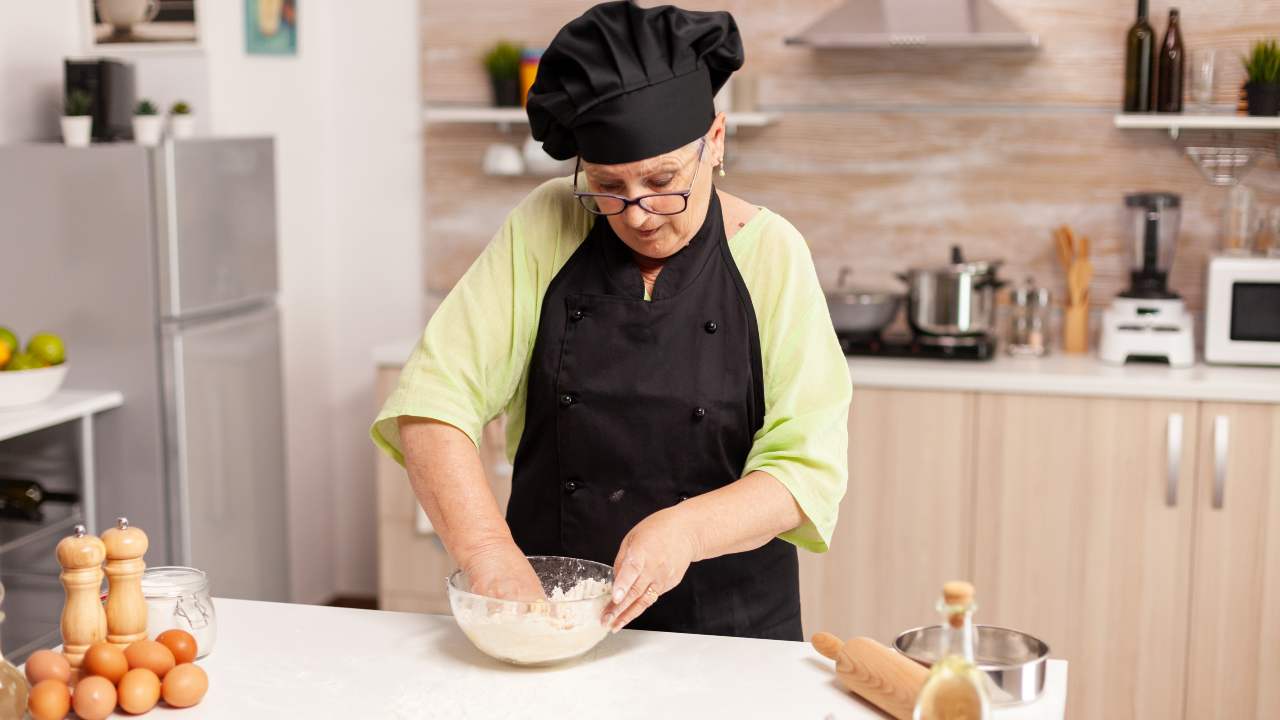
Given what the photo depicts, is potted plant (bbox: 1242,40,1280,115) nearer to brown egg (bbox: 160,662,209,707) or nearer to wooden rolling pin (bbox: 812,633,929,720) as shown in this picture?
wooden rolling pin (bbox: 812,633,929,720)

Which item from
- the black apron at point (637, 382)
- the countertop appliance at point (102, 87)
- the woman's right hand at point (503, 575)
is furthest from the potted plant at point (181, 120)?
the woman's right hand at point (503, 575)

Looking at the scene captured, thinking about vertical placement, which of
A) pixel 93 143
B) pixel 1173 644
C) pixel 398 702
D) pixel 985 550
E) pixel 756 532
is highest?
pixel 93 143

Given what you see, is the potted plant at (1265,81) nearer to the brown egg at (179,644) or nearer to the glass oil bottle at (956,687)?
the glass oil bottle at (956,687)

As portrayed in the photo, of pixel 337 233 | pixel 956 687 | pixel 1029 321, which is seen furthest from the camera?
pixel 337 233

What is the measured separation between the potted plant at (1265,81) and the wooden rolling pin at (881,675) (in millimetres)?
2384

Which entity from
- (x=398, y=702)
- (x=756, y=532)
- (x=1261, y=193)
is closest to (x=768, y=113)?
(x=1261, y=193)

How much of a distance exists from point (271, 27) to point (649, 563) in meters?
2.81

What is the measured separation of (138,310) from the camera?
3061 millimetres

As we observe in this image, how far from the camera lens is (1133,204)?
3355mm

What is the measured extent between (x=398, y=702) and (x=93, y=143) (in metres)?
2.26

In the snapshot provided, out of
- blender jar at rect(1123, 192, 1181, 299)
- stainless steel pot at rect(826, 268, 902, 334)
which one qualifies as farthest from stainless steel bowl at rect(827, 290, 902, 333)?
blender jar at rect(1123, 192, 1181, 299)

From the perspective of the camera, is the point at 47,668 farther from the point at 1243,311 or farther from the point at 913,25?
the point at 1243,311

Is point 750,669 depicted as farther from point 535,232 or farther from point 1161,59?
point 1161,59

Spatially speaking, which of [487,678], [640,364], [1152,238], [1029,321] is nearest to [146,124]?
[640,364]
